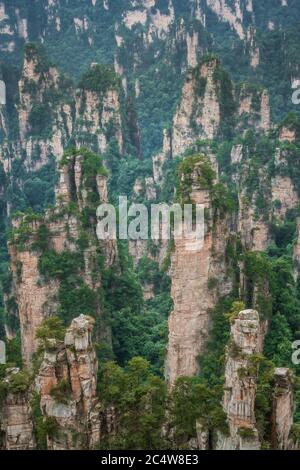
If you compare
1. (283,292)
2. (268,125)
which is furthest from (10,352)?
(268,125)

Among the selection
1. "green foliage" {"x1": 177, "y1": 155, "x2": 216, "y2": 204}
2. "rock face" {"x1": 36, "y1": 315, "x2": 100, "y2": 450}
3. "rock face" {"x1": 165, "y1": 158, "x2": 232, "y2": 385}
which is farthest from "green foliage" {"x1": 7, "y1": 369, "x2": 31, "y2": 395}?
"green foliage" {"x1": 177, "y1": 155, "x2": 216, "y2": 204}

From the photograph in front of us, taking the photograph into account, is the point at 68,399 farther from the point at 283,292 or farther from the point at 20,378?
the point at 283,292

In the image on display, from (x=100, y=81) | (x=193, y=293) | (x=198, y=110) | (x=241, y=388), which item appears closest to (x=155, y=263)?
(x=193, y=293)

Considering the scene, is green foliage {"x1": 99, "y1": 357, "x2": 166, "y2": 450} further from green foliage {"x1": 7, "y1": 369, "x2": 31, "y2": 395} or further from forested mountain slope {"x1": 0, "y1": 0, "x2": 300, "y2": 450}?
green foliage {"x1": 7, "y1": 369, "x2": 31, "y2": 395}

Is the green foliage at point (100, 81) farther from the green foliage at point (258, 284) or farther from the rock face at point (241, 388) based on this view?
the rock face at point (241, 388)

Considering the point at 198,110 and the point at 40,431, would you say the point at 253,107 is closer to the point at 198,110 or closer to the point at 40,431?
the point at 198,110

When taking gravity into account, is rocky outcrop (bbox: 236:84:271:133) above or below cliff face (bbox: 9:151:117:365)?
above
